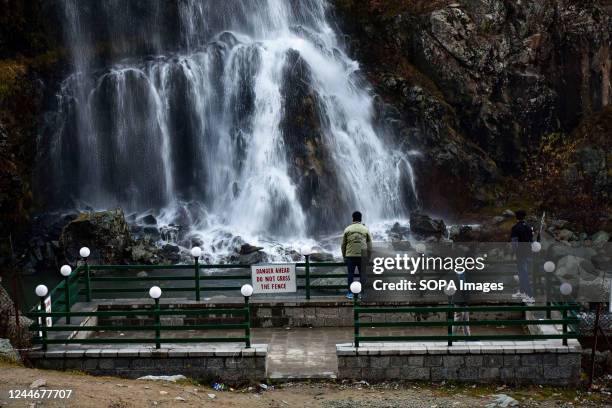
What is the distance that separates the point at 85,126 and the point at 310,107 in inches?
411

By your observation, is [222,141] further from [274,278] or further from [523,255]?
[523,255]

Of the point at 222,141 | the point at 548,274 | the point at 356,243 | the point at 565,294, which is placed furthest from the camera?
the point at 222,141

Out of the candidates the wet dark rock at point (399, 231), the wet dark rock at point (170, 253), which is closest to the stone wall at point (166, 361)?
the wet dark rock at point (170, 253)

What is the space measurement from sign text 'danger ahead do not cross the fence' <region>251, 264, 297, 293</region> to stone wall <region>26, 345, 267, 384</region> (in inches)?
85.6

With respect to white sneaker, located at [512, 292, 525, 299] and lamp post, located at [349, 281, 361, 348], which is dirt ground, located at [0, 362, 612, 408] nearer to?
lamp post, located at [349, 281, 361, 348]

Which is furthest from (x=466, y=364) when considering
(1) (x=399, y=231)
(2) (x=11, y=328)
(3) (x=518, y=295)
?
(1) (x=399, y=231)

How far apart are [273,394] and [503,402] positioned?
408 centimetres

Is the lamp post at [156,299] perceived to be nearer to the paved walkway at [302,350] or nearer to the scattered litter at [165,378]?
the scattered litter at [165,378]

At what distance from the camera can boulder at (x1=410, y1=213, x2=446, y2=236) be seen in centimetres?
3209

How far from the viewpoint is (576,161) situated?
3712 centimetres

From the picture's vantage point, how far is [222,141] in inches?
1428

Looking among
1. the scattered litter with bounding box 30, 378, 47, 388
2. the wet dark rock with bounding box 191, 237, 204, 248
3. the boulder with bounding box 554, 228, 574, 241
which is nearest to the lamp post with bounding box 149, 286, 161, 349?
the scattered litter with bounding box 30, 378, 47, 388

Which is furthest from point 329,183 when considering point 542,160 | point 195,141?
point 542,160

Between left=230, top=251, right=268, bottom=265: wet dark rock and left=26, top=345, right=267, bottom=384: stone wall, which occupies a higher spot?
left=230, top=251, right=268, bottom=265: wet dark rock
